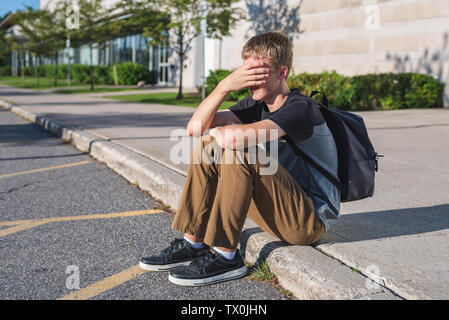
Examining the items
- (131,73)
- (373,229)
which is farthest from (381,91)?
(131,73)

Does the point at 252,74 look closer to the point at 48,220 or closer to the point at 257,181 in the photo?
the point at 257,181

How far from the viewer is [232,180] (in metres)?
2.56

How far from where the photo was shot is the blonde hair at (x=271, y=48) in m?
2.64

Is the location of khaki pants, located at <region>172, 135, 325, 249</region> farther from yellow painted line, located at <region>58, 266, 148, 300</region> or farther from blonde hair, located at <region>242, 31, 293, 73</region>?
blonde hair, located at <region>242, 31, 293, 73</region>

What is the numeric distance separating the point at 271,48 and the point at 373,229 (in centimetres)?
137

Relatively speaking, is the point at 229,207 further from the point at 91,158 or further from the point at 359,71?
the point at 359,71

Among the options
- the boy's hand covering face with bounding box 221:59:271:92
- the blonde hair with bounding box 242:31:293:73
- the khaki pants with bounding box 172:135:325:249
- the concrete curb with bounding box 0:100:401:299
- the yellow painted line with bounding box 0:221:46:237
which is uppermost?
the blonde hair with bounding box 242:31:293:73

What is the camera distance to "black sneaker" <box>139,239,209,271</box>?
284 centimetres

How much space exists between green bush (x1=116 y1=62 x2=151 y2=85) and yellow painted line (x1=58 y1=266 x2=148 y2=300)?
26.8 m

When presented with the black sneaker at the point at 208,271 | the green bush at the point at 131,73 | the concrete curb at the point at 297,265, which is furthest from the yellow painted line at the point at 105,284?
the green bush at the point at 131,73

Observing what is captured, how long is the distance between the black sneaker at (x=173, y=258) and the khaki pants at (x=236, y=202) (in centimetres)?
12

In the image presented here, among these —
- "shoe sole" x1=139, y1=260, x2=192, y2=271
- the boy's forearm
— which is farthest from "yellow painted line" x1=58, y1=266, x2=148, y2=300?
the boy's forearm

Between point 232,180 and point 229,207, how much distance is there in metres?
0.15

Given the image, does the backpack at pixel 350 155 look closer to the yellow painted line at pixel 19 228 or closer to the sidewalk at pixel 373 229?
the sidewalk at pixel 373 229
